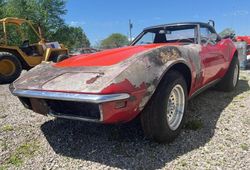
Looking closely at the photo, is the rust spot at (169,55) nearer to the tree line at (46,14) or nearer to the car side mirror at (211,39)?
the car side mirror at (211,39)

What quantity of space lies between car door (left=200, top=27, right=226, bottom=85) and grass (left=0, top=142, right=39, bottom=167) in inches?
93.2

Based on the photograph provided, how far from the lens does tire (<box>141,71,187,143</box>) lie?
9.98 feet

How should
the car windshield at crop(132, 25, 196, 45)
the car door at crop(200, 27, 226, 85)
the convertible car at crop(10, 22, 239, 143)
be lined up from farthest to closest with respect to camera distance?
the car windshield at crop(132, 25, 196, 45) < the car door at crop(200, 27, 226, 85) < the convertible car at crop(10, 22, 239, 143)

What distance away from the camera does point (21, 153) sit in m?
3.24

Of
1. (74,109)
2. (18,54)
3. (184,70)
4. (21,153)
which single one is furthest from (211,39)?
(18,54)

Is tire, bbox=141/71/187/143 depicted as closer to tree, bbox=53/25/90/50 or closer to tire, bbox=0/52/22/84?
tire, bbox=0/52/22/84

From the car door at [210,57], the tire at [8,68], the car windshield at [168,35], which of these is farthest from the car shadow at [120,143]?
the tire at [8,68]

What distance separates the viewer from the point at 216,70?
477cm

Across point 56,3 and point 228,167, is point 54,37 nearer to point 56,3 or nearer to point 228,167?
point 56,3

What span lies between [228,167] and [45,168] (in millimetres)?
1720

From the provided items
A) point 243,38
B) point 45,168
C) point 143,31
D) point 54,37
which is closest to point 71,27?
point 54,37

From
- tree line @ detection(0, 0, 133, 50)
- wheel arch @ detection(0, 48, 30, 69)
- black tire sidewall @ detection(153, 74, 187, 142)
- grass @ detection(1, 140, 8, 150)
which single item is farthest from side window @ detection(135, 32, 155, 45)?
tree line @ detection(0, 0, 133, 50)

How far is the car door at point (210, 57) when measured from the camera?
14.0ft

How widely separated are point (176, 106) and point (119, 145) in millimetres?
798
